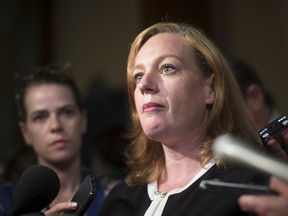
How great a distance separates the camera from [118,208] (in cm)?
176

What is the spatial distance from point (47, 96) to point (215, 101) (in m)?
0.84

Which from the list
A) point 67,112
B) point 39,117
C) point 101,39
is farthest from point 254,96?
point 101,39

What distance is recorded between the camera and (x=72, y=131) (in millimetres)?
2291

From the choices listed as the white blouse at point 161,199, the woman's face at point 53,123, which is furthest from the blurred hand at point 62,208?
the woman's face at point 53,123

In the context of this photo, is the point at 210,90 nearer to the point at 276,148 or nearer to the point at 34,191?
the point at 276,148

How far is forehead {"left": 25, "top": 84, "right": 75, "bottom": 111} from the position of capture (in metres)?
2.33

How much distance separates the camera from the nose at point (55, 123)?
2.26 meters

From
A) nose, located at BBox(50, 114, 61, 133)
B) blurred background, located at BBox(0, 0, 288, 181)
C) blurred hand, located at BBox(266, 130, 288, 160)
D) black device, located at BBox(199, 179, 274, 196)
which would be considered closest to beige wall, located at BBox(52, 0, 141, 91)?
blurred background, located at BBox(0, 0, 288, 181)

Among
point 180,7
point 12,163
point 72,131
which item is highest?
point 180,7

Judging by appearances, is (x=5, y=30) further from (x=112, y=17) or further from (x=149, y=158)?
(x=149, y=158)

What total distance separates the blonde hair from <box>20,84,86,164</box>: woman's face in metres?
0.46

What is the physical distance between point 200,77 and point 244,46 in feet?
6.42

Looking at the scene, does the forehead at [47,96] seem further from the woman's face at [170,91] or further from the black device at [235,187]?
the black device at [235,187]

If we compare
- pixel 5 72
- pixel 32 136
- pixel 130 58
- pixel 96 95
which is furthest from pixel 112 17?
pixel 130 58
